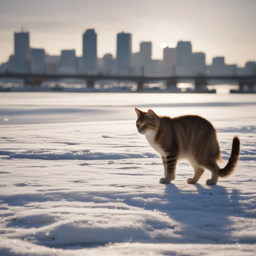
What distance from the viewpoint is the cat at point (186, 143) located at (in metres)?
4.94

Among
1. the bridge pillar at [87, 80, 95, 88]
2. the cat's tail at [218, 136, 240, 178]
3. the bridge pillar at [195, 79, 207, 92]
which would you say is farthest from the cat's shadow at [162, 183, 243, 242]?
the bridge pillar at [195, 79, 207, 92]

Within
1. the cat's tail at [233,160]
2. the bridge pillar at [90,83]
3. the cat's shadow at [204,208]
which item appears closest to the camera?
the cat's shadow at [204,208]

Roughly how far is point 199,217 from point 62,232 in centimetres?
153

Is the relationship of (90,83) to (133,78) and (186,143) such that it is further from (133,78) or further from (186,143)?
(186,143)

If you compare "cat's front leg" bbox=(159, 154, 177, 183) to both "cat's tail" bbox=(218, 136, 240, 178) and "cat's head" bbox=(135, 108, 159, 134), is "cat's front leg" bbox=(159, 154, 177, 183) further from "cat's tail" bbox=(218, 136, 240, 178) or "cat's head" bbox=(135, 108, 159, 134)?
"cat's tail" bbox=(218, 136, 240, 178)

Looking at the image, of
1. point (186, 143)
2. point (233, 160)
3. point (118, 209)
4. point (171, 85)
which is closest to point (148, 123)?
point (186, 143)

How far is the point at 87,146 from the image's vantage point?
8.88 metres

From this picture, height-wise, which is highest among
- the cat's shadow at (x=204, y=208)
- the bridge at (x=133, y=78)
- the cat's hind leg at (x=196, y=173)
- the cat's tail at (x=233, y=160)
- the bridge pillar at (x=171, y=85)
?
the bridge at (x=133, y=78)

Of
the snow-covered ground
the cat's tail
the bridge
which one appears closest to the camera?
the snow-covered ground

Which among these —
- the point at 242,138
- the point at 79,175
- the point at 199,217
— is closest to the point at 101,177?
the point at 79,175

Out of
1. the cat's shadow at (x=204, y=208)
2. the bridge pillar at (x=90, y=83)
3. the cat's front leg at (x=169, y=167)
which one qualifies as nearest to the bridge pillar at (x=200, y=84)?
the bridge pillar at (x=90, y=83)

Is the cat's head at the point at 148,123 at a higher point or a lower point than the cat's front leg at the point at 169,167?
higher

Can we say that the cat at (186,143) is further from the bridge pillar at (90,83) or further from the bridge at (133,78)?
the bridge pillar at (90,83)

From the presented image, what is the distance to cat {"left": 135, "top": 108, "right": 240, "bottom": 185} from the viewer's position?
4941 millimetres
